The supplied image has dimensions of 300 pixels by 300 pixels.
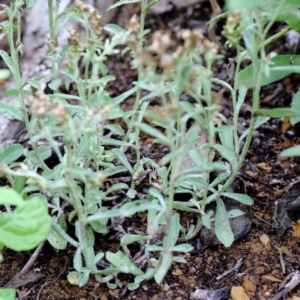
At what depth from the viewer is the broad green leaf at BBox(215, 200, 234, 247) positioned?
185 centimetres

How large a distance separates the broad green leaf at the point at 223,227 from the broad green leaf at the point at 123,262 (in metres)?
0.33

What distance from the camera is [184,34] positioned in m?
1.30

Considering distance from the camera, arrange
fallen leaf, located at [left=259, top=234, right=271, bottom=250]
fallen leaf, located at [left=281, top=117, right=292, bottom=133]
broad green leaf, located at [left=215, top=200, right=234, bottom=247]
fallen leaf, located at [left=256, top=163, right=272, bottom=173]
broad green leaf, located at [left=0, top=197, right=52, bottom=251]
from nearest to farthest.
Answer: broad green leaf, located at [left=0, top=197, right=52, bottom=251] < broad green leaf, located at [left=215, top=200, right=234, bottom=247] < fallen leaf, located at [left=259, top=234, right=271, bottom=250] < fallen leaf, located at [left=256, top=163, right=272, bottom=173] < fallen leaf, located at [left=281, top=117, right=292, bottom=133]

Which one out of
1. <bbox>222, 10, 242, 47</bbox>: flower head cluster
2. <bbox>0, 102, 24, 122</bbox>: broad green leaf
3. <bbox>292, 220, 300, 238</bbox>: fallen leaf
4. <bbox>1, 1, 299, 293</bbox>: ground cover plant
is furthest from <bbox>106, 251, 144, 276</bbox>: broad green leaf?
<bbox>222, 10, 242, 47</bbox>: flower head cluster

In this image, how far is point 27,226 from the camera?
1.54 m

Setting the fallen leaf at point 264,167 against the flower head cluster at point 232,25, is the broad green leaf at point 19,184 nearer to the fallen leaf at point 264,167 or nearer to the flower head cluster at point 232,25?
the flower head cluster at point 232,25

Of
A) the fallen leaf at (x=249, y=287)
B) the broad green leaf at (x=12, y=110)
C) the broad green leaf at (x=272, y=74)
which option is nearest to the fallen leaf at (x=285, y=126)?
the broad green leaf at (x=272, y=74)

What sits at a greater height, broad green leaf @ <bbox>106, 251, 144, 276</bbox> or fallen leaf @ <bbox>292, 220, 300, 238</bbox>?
broad green leaf @ <bbox>106, 251, 144, 276</bbox>

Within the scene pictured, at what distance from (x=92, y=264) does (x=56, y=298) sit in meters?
0.26

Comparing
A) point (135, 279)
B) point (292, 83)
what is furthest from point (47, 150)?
point (292, 83)

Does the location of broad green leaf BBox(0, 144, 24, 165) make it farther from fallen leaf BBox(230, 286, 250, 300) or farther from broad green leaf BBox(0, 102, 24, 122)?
fallen leaf BBox(230, 286, 250, 300)

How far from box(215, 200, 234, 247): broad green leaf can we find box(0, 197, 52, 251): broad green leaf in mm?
664

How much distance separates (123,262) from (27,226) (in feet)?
1.28

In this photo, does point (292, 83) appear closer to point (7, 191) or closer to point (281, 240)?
point (281, 240)
